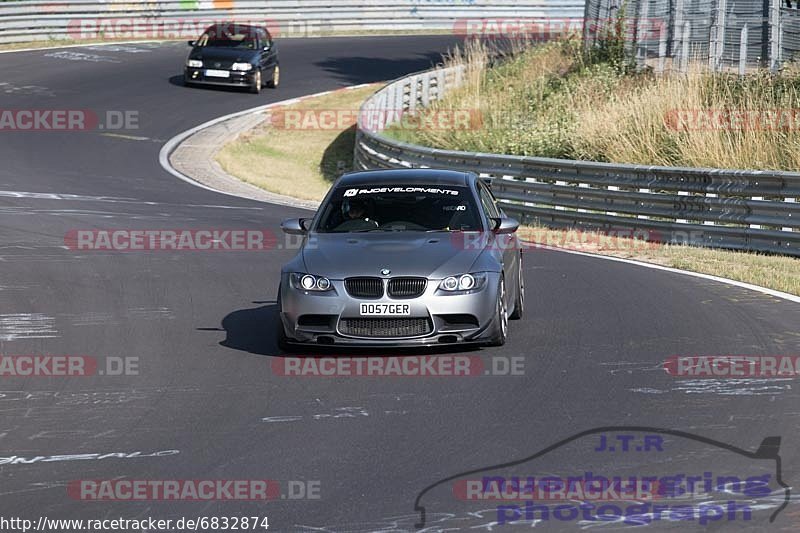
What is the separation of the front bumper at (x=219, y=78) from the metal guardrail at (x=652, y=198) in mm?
14988

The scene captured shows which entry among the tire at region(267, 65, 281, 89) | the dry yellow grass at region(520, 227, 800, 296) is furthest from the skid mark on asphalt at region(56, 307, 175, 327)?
the tire at region(267, 65, 281, 89)

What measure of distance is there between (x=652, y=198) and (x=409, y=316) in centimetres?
926

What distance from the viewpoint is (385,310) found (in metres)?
9.81

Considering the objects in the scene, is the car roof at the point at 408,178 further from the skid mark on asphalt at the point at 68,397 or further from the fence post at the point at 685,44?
the fence post at the point at 685,44

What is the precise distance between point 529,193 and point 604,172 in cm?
162

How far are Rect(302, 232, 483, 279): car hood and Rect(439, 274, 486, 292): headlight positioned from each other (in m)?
0.05

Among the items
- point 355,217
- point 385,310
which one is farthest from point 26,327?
point 385,310

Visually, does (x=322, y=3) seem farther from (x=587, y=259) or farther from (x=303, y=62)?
(x=587, y=259)

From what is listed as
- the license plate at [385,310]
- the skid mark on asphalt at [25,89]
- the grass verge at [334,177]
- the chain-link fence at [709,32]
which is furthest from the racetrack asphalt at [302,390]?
the skid mark on asphalt at [25,89]

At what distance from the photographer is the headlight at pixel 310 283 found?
1000 cm

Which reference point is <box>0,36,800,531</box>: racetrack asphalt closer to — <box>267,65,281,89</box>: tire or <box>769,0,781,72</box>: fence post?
<box>769,0,781,72</box>: fence post

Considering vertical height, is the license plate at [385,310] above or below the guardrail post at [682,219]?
above

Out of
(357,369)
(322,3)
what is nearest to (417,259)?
(357,369)

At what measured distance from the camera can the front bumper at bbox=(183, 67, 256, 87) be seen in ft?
122
